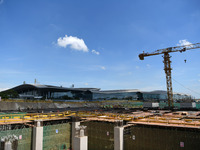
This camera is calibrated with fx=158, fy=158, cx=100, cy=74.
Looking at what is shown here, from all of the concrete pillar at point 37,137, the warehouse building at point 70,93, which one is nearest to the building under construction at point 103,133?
the concrete pillar at point 37,137

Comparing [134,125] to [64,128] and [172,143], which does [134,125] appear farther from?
[64,128]

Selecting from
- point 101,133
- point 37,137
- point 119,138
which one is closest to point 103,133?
point 101,133

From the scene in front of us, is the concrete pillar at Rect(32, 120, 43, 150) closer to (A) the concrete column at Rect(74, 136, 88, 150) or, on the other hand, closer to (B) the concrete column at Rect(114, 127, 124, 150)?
(A) the concrete column at Rect(74, 136, 88, 150)

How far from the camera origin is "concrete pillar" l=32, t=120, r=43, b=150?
18562 millimetres

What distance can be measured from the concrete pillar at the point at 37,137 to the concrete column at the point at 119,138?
29.4ft

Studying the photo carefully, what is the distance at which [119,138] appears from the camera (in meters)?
17.5

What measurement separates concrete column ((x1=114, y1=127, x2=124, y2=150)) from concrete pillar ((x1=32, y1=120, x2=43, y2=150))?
29.4ft

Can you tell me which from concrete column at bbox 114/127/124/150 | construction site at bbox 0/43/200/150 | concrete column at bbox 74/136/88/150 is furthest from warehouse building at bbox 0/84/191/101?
concrete column at bbox 114/127/124/150

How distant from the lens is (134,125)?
61.0 ft

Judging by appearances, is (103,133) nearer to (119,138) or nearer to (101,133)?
(101,133)

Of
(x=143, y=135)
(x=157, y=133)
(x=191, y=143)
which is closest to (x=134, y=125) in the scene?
(x=143, y=135)

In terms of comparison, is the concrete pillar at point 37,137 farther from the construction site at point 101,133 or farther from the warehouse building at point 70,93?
the warehouse building at point 70,93

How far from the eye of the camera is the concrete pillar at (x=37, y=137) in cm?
1856

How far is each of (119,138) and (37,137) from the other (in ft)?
31.6
